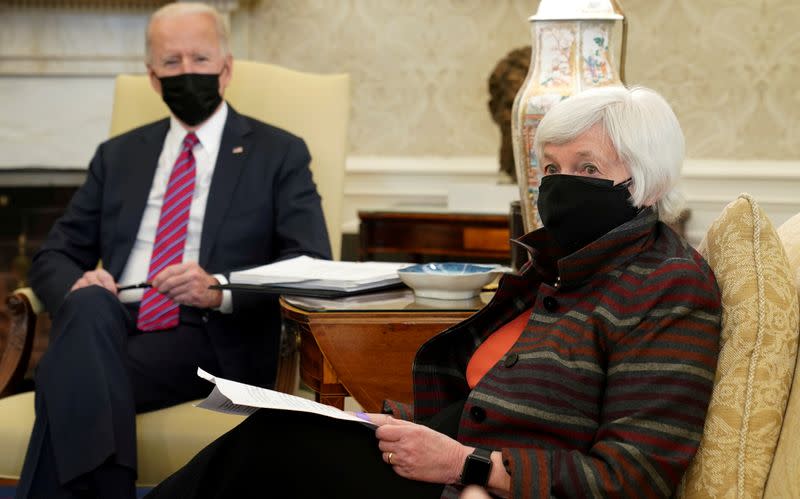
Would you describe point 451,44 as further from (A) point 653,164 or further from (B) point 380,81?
(A) point 653,164

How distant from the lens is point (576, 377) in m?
1.49

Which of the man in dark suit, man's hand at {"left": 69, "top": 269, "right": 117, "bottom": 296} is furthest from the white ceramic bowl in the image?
man's hand at {"left": 69, "top": 269, "right": 117, "bottom": 296}

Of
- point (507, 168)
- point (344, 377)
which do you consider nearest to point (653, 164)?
point (344, 377)

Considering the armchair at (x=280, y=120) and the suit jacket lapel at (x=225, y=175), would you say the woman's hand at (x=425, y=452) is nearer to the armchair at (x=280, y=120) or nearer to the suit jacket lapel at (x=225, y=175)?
the armchair at (x=280, y=120)

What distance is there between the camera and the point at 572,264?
5.08 ft

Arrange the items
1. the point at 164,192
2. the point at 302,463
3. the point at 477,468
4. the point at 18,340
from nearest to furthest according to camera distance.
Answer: the point at 477,468
the point at 302,463
the point at 18,340
the point at 164,192

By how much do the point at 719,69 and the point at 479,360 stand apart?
2.44m

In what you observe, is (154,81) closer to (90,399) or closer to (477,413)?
(90,399)

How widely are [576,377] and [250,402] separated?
433 millimetres

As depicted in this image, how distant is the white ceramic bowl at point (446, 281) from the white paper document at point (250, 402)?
0.56 metres

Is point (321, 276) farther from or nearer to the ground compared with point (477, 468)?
farther from the ground

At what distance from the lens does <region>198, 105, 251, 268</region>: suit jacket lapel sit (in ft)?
8.85

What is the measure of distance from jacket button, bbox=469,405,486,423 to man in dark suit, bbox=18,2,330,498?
2.84 ft

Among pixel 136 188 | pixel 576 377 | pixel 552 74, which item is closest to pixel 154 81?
pixel 136 188
